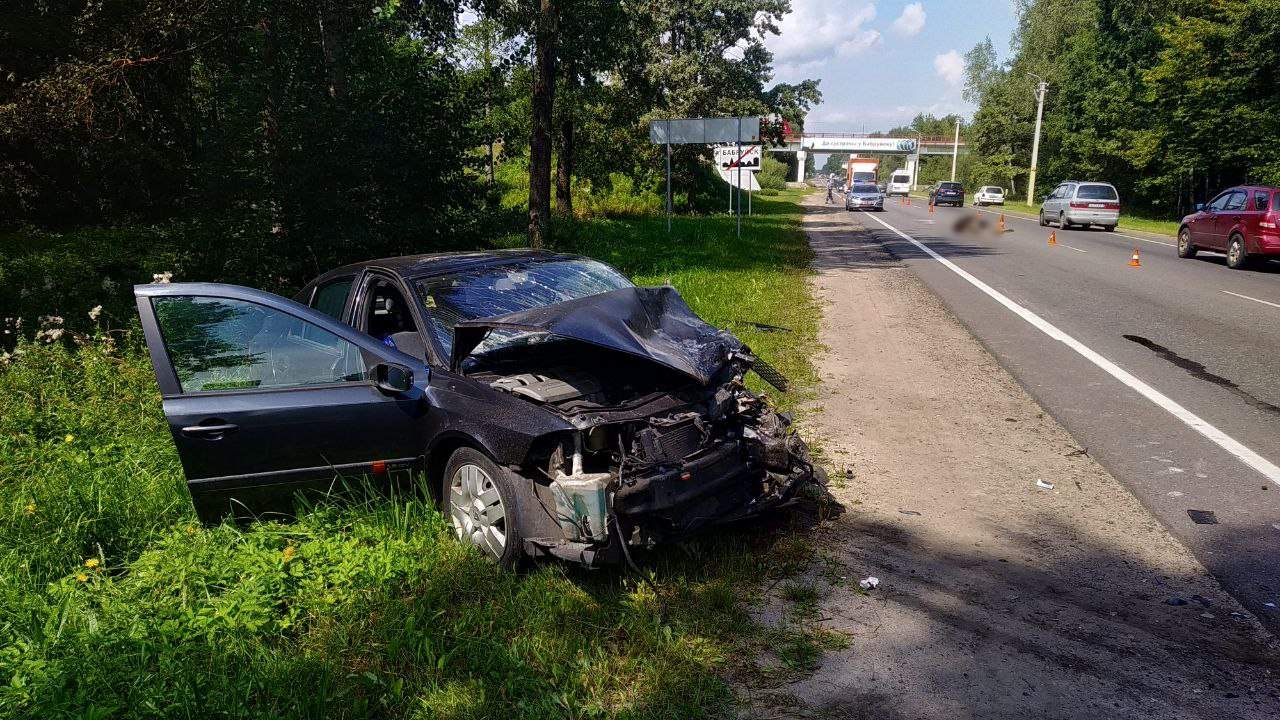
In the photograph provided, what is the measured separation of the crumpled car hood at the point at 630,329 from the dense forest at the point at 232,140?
651 cm

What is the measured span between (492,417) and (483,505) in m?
0.48

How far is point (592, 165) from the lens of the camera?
2917 centimetres

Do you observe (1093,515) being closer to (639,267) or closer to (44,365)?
(44,365)

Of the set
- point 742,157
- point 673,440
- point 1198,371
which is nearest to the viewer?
point 673,440

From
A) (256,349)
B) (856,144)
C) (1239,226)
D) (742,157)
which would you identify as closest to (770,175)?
(856,144)

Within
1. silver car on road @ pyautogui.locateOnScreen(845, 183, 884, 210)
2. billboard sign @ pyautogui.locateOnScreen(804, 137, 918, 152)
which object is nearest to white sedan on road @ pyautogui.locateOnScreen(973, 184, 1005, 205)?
silver car on road @ pyautogui.locateOnScreen(845, 183, 884, 210)

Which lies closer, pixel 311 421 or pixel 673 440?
pixel 673 440

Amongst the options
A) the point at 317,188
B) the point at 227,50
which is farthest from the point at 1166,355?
the point at 227,50

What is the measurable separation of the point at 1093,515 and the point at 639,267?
38.5 ft

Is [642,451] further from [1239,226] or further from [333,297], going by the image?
[1239,226]

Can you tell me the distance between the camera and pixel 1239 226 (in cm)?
1563

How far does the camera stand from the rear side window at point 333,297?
4969mm

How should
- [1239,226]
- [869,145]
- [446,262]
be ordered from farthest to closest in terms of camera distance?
[869,145] → [1239,226] → [446,262]

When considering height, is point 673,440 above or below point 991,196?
below
